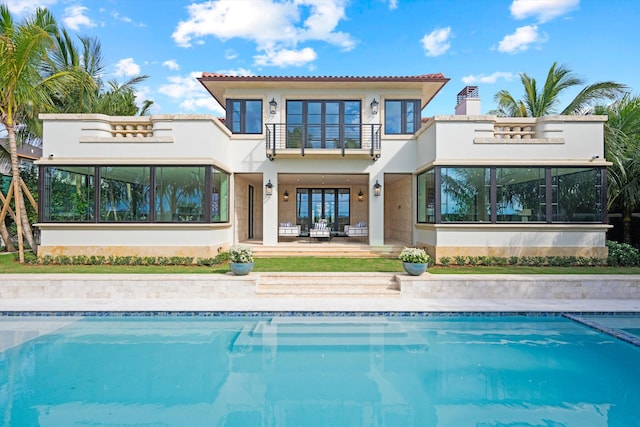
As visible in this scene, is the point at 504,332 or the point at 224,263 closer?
the point at 504,332

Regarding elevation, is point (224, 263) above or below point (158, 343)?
above

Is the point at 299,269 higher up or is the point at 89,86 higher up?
the point at 89,86

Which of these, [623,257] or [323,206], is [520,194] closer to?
[623,257]

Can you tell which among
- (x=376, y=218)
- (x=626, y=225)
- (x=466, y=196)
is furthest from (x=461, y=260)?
(x=626, y=225)

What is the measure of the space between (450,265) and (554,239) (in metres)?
3.74

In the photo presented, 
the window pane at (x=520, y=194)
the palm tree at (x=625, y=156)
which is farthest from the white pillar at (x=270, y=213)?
the palm tree at (x=625, y=156)

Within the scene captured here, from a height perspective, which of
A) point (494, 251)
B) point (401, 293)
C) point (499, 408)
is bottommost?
point (499, 408)

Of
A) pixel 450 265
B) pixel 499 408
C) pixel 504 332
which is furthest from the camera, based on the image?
pixel 450 265

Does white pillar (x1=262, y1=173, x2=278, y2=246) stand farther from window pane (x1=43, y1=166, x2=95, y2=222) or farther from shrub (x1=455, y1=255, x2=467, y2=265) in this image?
shrub (x1=455, y1=255, x2=467, y2=265)

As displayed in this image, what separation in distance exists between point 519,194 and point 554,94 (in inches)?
256

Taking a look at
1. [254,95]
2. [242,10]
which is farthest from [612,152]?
[242,10]

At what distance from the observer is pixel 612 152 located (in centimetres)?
1290

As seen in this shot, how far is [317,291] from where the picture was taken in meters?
10.2

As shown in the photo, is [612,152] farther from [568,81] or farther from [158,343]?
[158,343]
